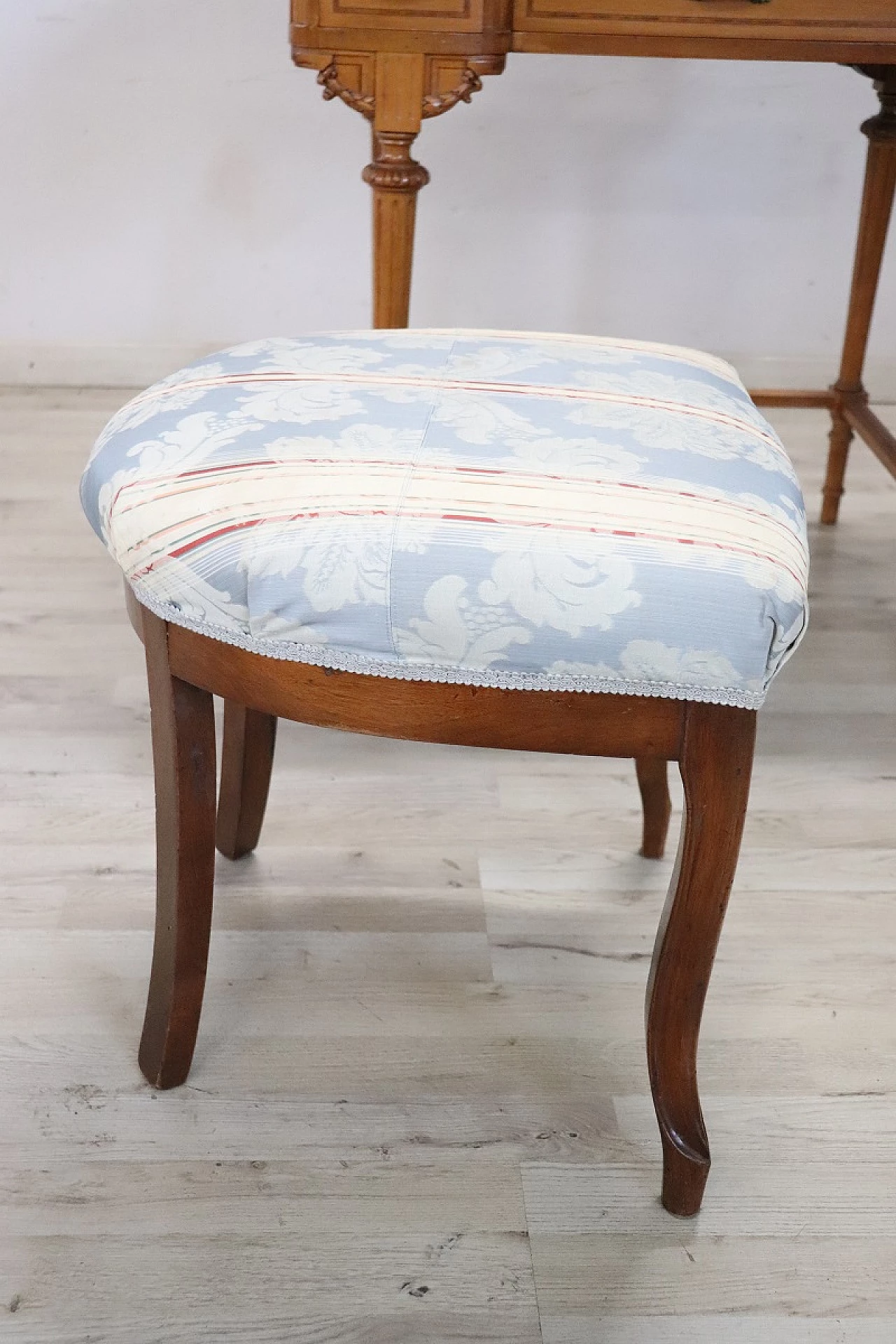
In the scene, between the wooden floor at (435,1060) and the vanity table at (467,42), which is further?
the vanity table at (467,42)

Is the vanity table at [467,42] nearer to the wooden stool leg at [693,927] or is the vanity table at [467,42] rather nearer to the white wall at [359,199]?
the wooden stool leg at [693,927]

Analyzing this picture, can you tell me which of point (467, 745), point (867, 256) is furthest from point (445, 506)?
point (867, 256)

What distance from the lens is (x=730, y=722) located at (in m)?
0.73

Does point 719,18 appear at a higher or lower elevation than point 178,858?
higher

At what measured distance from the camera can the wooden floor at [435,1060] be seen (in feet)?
2.75

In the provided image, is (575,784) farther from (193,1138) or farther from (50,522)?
(50,522)

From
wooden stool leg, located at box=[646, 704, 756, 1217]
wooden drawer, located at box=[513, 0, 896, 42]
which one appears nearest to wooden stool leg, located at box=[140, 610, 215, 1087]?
wooden stool leg, located at box=[646, 704, 756, 1217]

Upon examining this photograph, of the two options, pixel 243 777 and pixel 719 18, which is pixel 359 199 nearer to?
pixel 719 18

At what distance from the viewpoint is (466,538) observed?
0.70m

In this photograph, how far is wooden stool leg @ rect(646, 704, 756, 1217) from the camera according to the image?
0.74m

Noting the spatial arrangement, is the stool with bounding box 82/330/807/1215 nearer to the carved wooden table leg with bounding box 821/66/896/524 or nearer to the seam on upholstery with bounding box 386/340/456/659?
the seam on upholstery with bounding box 386/340/456/659

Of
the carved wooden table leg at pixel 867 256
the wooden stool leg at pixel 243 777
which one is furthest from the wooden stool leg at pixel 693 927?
the carved wooden table leg at pixel 867 256

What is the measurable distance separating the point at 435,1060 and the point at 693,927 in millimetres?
302

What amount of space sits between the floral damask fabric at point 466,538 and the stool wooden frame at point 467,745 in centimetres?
2
